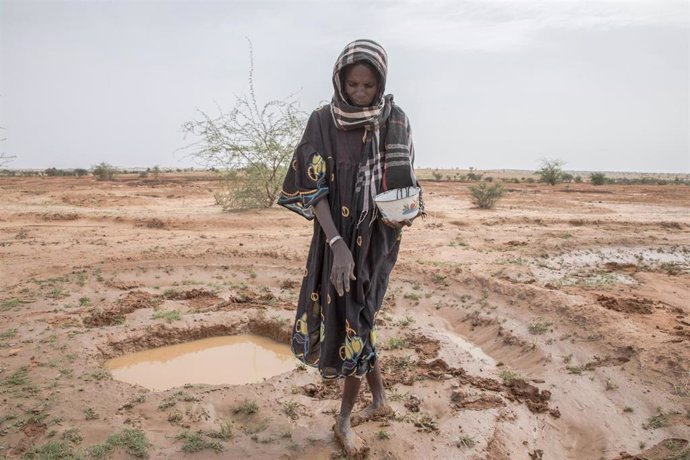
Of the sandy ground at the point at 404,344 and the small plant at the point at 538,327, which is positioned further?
the small plant at the point at 538,327

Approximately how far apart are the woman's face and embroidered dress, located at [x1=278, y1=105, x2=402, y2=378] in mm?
145

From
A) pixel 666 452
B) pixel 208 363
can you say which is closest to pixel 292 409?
pixel 208 363

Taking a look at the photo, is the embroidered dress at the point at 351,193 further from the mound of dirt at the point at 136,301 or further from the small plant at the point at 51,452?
the mound of dirt at the point at 136,301

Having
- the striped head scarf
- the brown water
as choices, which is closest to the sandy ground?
the brown water

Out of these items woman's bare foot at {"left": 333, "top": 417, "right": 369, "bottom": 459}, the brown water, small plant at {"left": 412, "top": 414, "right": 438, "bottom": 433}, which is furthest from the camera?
the brown water

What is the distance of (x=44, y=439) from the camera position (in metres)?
2.49

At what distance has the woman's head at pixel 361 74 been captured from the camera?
2.04 m

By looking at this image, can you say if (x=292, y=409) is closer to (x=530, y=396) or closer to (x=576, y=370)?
(x=530, y=396)

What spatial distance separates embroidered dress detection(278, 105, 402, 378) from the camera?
223cm

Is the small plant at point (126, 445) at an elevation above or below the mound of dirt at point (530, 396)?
above

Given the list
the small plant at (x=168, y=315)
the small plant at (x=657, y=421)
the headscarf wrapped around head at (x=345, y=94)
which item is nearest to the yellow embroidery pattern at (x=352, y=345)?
the headscarf wrapped around head at (x=345, y=94)

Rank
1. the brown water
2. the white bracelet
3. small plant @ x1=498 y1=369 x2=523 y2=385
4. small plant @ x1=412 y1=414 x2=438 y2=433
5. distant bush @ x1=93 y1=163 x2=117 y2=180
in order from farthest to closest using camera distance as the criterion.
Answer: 1. distant bush @ x1=93 y1=163 x2=117 y2=180
2. the brown water
3. small plant @ x1=498 y1=369 x2=523 y2=385
4. small plant @ x1=412 y1=414 x2=438 y2=433
5. the white bracelet

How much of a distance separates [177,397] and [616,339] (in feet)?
9.83

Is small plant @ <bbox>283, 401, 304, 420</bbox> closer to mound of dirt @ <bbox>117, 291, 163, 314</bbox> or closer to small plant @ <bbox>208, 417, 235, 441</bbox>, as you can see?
small plant @ <bbox>208, 417, 235, 441</bbox>
